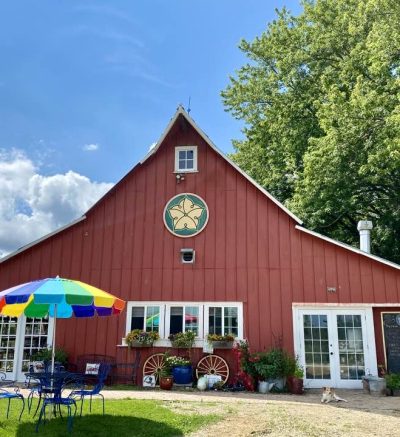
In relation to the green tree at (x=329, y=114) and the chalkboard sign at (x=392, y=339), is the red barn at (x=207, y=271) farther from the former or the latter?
the green tree at (x=329, y=114)

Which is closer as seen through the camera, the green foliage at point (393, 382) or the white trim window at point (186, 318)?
the green foliage at point (393, 382)

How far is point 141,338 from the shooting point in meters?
12.2

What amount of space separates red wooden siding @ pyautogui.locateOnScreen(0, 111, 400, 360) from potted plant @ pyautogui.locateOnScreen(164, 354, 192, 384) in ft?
4.38

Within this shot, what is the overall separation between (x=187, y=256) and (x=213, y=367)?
3107mm

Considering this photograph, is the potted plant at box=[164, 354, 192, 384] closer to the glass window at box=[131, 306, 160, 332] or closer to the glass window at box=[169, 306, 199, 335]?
the glass window at box=[169, 306, 199, 335]

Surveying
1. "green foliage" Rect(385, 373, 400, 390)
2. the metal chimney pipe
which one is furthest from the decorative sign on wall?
"green foliage" Rect(385, 373, 400, 390)

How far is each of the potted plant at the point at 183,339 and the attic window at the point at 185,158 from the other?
15.7 ft

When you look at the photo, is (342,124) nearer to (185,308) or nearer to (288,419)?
(185,308)

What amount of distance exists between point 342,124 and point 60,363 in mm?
11712

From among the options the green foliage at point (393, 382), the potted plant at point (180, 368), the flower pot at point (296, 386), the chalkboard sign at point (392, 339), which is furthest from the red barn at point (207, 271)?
the flower pot at point (296, 386)

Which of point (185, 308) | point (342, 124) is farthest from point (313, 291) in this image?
point (342, 124)

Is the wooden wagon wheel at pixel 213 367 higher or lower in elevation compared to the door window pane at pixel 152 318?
lower

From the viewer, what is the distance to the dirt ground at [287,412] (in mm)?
6668

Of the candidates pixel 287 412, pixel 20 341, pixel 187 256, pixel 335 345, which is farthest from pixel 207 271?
pixel 20 341
